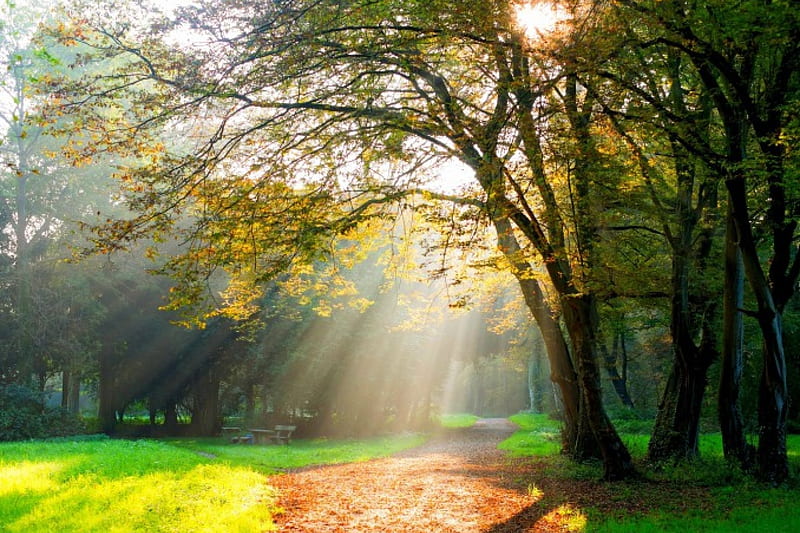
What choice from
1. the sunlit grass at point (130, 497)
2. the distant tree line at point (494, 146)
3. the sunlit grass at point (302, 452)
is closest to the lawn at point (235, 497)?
the sunlit grass at point (130, 497)

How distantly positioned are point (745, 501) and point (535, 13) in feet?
25.7

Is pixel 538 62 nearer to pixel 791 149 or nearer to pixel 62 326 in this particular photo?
pixel 791 149

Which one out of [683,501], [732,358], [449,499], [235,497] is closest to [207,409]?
[235,497]

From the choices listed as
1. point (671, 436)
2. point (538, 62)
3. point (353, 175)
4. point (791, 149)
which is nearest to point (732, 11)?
point (538, 62)

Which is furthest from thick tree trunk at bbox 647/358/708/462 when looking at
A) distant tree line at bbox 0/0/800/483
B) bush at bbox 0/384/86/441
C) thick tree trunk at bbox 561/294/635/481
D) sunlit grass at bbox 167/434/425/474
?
bush at bbox 0/384/86/441

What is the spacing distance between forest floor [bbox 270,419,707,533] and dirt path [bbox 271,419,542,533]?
1cm

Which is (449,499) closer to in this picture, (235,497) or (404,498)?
(404,498)

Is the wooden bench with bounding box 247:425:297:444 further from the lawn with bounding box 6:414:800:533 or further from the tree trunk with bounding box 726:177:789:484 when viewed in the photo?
the tree trunk with bounding box 726:177:789:484

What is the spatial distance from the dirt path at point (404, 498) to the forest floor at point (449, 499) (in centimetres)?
1

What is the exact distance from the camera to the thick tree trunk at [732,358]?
11.4 metres

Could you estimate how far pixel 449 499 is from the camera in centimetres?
956

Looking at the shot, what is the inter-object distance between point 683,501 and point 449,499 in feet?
12.0

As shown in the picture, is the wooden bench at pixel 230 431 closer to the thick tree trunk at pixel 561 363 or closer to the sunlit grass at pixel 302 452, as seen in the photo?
the sunlit grass at pixel 302 452

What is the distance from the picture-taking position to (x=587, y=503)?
9156 mm
